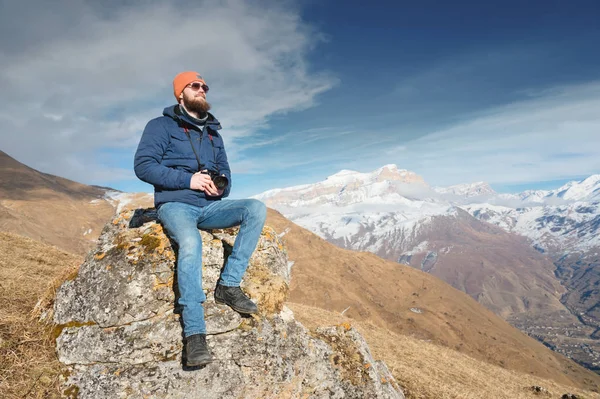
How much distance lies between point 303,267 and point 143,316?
103196mm

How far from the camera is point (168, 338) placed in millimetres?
6316

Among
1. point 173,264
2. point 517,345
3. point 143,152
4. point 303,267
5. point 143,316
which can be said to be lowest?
point 517,345

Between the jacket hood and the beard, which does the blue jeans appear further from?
the beard

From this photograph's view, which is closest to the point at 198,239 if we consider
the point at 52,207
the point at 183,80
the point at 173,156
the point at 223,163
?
the point at 173,156

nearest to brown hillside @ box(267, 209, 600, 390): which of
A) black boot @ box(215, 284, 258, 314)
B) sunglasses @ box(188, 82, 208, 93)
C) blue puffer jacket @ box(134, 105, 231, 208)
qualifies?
black boot @ box(215, 284, 258, 314)

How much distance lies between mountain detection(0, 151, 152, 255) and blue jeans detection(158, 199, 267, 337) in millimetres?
96549

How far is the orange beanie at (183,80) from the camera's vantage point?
24.4 feet

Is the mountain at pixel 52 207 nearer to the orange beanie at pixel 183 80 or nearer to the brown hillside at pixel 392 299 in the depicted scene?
the brown hillside at pixel 392 299

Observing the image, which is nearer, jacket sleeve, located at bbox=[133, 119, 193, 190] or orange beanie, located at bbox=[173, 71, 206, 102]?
jacket sleeve, located at bbox=[133, 119, 193, 190]

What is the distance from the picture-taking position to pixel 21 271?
12250 millimetres

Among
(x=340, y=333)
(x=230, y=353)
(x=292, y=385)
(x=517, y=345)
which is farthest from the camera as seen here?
(x=517, y=345)

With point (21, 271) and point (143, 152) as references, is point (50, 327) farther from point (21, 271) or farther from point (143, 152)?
point (21, 271)

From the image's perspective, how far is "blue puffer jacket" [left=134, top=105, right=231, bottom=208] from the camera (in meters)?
6.76

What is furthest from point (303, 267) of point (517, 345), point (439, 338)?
point (517, 345)
